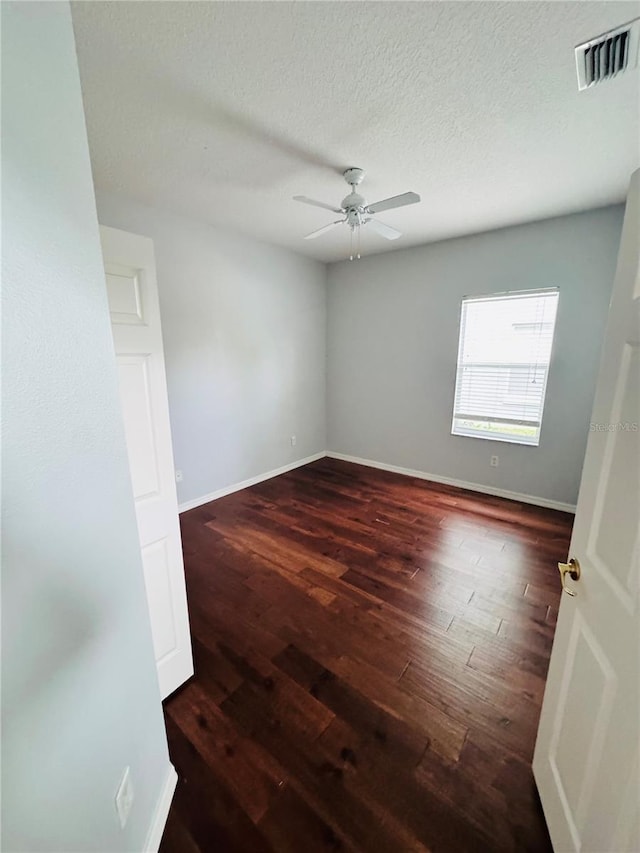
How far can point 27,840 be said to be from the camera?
1.80 feet

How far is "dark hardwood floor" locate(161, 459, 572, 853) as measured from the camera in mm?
1069

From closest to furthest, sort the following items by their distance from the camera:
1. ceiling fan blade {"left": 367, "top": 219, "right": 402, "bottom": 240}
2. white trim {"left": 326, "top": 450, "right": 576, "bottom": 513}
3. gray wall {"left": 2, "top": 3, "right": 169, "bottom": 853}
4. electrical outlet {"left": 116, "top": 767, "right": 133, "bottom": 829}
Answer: gray wall {"left": 2, "top": 3, "right": 169, "bottom": 853} → electrical outlet {"left": 116, "top": 767, "right": 133, "bottom": 829} → ceiling fan blade {"left": 367, "top": 219, "right": 402, "bottom": 240} → white trim {"left": 326, "top": 450, "right": 576, "bottom": 513}

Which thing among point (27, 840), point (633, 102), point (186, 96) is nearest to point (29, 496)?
point (27, 840)

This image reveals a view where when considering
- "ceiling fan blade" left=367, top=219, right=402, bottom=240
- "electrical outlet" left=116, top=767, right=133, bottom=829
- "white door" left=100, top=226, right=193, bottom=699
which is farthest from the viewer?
"ceiling fan blade" left=367, top=219, right=402, bottom=240

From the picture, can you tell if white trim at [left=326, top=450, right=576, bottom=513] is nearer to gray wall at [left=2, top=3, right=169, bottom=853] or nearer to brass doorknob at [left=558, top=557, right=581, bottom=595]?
brass doorknob at [left=558, top=557, right=581, bottom=595]

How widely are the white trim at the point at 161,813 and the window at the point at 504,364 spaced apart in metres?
3.55

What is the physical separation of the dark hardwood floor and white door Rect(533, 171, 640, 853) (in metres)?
0.33

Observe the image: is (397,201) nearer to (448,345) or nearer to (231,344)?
(448,345)

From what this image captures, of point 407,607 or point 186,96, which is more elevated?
point 186,96

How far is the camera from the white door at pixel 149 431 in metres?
1.13

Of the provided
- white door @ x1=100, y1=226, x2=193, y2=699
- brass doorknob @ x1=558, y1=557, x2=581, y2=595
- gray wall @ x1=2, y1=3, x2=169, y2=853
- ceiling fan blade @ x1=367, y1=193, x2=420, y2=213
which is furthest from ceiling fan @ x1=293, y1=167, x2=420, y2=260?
brass doorknob @ x1=558, y1=557, x2=581, y2=595

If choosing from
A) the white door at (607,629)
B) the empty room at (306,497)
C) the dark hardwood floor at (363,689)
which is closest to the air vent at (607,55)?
the empty room at (306,497)

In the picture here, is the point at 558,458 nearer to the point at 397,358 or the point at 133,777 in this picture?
the point at 397,358

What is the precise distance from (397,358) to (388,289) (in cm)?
84
